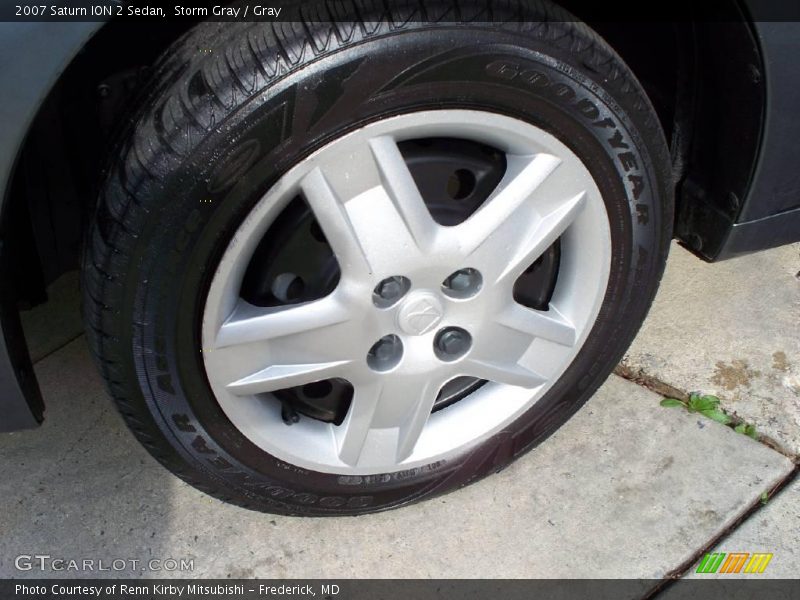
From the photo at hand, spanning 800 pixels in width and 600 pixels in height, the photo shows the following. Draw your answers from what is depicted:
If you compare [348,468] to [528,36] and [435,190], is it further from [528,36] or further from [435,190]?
[528,36]

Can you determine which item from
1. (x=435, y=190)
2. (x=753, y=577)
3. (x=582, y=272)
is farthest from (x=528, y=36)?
(x=753, y=577)

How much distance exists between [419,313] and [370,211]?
0.82ft

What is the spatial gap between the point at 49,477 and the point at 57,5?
1.25 metres

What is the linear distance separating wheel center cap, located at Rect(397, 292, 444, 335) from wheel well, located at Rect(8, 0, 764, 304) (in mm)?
586

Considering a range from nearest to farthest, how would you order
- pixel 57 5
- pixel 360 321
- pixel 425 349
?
pixel 57 5, pixel 360 321, pixel 425 349

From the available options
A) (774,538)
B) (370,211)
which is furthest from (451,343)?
(774,538)

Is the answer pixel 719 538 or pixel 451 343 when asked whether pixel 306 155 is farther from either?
pixel 719 538

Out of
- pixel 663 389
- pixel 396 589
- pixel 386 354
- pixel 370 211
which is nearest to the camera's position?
pixel 370 211

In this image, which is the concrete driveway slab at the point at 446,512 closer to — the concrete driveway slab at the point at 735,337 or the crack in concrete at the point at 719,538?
the crack in concrete at the point at 719,538

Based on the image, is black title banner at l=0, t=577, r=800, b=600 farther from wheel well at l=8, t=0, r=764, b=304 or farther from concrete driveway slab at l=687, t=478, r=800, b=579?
wheel well at l=8, t=0, r=764, b=304

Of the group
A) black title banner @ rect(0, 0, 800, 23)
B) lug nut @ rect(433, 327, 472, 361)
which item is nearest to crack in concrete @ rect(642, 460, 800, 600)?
lug nut @ rect(433, 327, 472, 361)

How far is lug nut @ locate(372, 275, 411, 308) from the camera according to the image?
1658 millimetres

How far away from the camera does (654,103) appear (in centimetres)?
206

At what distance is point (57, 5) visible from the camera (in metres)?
1.29
